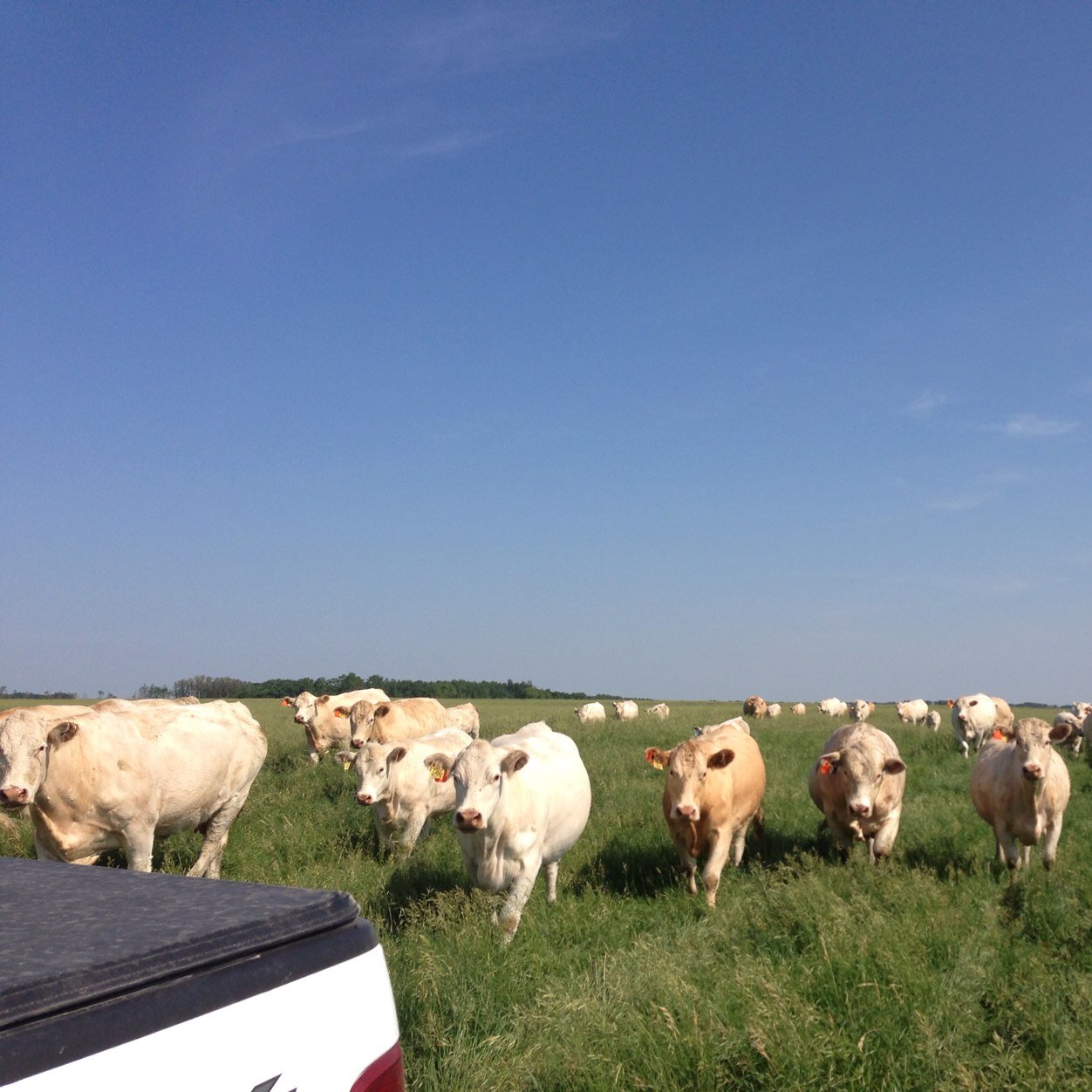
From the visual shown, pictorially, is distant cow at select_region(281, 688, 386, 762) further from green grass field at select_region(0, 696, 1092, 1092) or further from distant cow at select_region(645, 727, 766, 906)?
distant cow at select_region(645, 727, 766, 906)

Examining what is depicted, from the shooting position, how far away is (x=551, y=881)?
9.49 meters

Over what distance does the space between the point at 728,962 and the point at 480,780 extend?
105 inches

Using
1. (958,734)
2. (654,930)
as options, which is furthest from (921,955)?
(958,734)

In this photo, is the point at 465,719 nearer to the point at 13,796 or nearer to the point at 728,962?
the point at 13,796

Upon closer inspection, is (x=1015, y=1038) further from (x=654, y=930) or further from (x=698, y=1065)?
(x=654, y=930)

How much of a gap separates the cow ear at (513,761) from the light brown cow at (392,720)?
356 inches

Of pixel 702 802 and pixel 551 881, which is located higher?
pixel 702 802

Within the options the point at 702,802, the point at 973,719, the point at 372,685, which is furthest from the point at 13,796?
the point at 372,685

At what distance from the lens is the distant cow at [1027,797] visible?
10000 mm

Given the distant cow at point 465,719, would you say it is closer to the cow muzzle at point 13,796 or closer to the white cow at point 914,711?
the cow muzzle at point 13,796

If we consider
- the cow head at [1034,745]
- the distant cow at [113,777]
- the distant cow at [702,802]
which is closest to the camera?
the distant cow at [113,777]

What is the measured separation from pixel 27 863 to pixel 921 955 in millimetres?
5978

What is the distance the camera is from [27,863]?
2355 millimetres

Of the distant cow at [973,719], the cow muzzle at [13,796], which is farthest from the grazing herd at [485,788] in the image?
the distant cow at [973,719]
